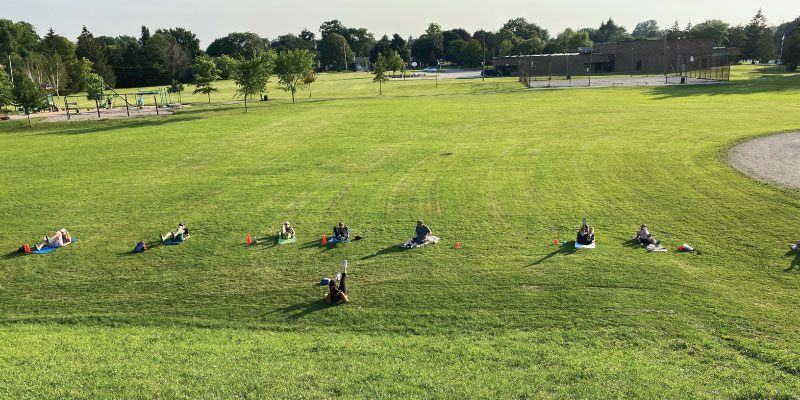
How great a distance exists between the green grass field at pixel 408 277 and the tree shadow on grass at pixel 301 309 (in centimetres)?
12

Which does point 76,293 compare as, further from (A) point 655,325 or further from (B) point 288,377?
(A) point 655,325

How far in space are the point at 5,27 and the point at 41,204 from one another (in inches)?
5418

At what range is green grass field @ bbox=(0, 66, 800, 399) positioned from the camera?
11516 mm

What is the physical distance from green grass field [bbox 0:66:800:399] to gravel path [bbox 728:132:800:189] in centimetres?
145

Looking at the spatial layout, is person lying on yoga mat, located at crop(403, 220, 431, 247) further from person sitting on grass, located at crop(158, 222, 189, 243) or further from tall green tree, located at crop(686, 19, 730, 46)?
tall green tree, located at crop(686, 19, 730, 46)

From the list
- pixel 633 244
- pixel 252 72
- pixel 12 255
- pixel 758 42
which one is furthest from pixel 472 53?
pixel 12 255

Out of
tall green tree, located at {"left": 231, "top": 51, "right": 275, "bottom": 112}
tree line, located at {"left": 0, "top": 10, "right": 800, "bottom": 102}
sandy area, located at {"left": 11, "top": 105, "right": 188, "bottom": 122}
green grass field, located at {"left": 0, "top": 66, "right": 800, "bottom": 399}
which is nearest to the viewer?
green grass field, located at {"left": 0, "top": 66, "right": 800, "bottom": 399}

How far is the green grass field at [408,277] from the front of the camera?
11.5 m

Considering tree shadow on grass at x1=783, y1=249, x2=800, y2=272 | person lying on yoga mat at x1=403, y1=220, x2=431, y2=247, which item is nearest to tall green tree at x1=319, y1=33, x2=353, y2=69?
person lying on yoga mat at x1=403, y1=220, x2=431, y2=247

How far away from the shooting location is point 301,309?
15016mm

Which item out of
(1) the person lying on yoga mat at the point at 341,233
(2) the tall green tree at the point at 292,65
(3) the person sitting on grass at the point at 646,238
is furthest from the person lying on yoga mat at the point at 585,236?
(2) the tall green tree at the point at 292,65

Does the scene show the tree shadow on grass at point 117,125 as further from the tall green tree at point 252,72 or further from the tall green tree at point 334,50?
the tall green tree at point 334,50

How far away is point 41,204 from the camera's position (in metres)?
26.0

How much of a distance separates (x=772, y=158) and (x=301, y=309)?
31.3m
